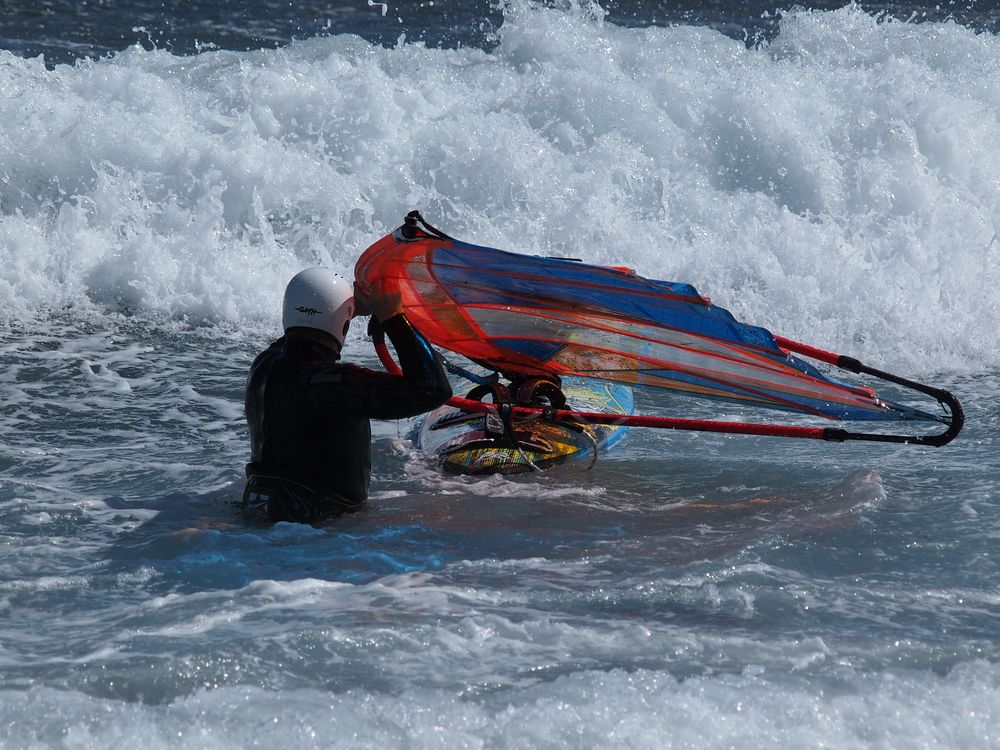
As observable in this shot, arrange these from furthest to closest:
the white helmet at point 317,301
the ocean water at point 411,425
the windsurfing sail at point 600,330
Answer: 1. the windsurfing sail at point 600,330
2. the white helmet at point 317,301
3. the ocean water at point 411,425

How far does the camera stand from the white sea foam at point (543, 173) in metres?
8.57

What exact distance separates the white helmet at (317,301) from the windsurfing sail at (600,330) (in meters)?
0.33

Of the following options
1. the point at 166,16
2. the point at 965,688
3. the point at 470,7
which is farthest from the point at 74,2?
the point at 965,688

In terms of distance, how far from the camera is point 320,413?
14.2 ft

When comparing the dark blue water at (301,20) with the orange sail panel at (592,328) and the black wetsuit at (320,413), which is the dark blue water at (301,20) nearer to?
the orange sail panel at (592,328)

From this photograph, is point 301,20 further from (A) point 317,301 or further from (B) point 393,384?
(B) point 393,384

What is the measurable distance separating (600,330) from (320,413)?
57.8 inches

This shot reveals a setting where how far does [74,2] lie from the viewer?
15031 mm

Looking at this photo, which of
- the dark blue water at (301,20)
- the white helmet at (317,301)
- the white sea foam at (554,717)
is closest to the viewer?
the white sea foam at (554,717)

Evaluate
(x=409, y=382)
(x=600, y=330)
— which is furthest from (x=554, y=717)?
(x=600, y=330)

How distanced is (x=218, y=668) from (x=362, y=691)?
41 cm

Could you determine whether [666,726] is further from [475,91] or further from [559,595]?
[475,91]

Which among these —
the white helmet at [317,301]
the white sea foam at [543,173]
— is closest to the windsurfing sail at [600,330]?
the white helmet at [317,301]

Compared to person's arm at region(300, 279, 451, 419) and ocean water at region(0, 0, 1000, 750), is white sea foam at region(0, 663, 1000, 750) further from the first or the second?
person's arm at region(300, 279, 451, 419)
